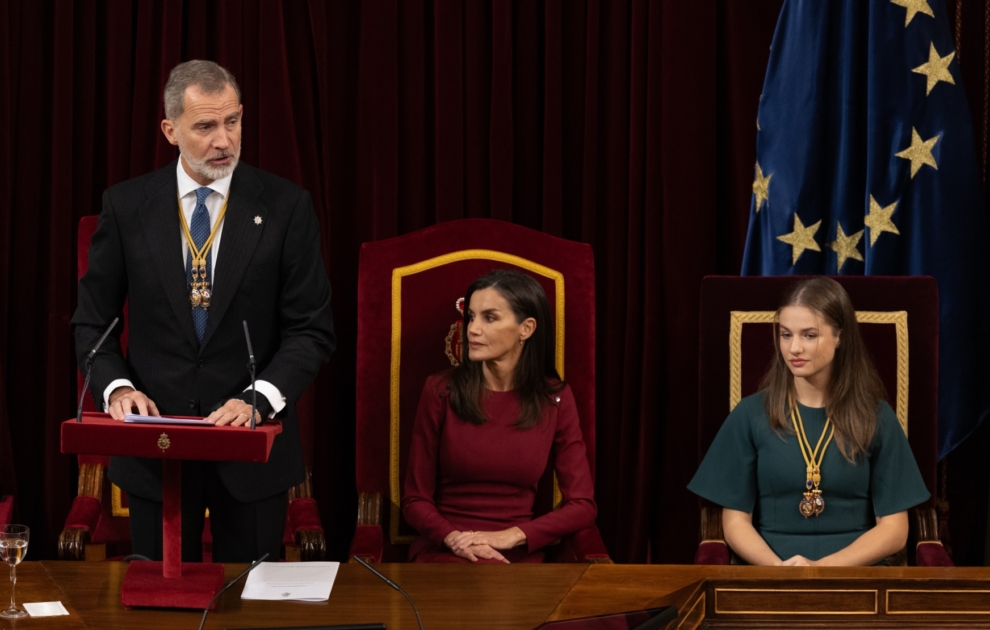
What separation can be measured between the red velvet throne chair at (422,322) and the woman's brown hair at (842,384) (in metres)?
0.55

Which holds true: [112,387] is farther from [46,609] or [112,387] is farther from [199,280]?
[46,609]

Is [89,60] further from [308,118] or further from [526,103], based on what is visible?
[526,103]

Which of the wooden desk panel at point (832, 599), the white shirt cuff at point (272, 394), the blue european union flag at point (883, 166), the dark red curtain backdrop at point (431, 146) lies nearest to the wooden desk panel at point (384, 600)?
the wooden desk panel at point (832, 599)

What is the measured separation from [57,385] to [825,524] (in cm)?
233

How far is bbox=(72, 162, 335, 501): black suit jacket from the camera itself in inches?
98.2

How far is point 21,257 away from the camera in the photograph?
371cm

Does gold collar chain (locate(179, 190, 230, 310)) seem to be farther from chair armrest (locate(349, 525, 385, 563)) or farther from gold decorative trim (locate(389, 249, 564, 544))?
gold decorative trim (locate(389, 249, 564, 544))

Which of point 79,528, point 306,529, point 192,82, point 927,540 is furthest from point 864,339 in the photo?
point 79,528

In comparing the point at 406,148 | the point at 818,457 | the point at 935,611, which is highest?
the point at 406,148

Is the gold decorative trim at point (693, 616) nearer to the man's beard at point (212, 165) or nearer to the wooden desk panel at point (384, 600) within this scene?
the wooden desk panel at point (384, 600)

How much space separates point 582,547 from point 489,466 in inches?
12.3

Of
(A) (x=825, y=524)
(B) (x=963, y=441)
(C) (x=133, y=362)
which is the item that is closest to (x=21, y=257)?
(C) (x=133, y=362)

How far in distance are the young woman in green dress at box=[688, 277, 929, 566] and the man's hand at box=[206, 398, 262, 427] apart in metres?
1.27

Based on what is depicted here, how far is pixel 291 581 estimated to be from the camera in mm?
2211
